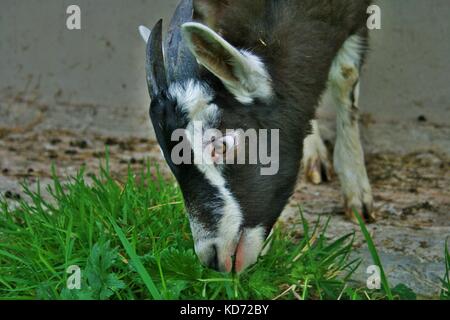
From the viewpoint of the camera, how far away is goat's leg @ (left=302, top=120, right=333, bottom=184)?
15.1 feet

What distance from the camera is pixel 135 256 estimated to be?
3.00m

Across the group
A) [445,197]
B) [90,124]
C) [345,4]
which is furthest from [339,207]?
[90,124]

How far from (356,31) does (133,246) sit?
157 centimetres

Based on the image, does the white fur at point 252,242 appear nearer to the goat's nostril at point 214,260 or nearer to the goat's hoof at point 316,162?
the goat's nostril at point 214,260

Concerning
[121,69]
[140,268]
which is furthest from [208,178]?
[121,69]

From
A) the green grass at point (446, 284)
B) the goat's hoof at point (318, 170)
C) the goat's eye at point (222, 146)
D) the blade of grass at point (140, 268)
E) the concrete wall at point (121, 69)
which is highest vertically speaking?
the concrete wall at point (121, 69)

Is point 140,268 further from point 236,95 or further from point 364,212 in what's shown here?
point 364,212

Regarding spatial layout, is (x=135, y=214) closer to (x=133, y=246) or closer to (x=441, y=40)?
(x=133, y=246)

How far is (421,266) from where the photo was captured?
345 centimetres

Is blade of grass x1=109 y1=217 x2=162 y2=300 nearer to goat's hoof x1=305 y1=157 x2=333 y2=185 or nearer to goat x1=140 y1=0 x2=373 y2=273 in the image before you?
goat x1=140 y1=0 x2=373 y2=273

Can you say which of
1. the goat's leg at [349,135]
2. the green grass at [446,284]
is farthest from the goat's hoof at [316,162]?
the green grass at [446,284]

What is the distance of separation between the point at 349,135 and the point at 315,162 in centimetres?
41

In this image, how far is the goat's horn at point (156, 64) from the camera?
2949 mm

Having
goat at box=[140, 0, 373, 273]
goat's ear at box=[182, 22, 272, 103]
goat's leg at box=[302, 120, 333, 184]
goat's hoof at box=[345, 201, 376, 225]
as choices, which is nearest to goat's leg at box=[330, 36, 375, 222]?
goat's hoof at box=[345, 201, 376, 225]
